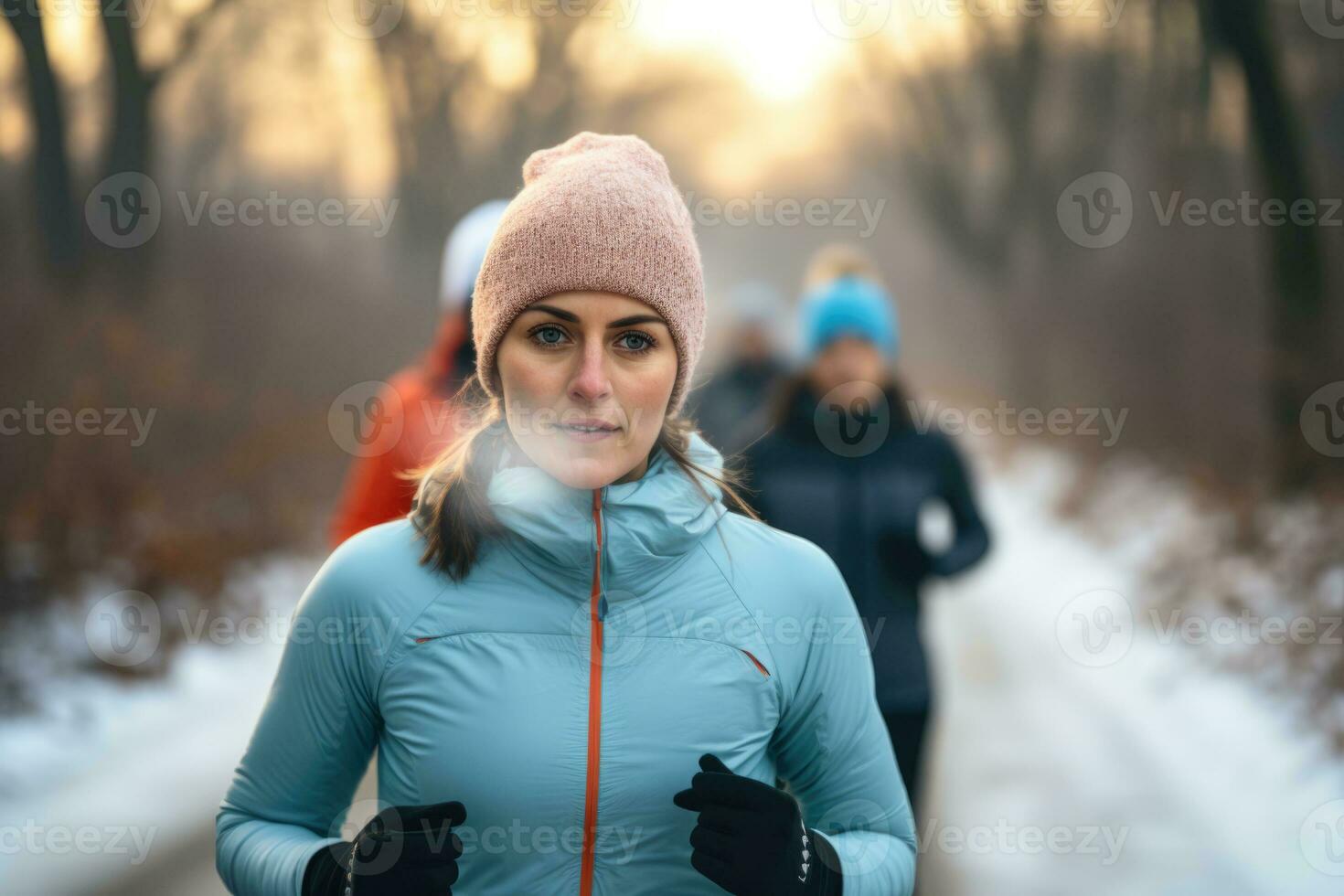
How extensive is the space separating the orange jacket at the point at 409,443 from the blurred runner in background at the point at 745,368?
290 cm

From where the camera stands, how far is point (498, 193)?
17.5 metres

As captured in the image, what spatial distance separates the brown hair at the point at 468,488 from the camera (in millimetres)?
1894

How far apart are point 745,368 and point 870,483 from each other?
3.53 m

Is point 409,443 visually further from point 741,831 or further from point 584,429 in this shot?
point 741,831

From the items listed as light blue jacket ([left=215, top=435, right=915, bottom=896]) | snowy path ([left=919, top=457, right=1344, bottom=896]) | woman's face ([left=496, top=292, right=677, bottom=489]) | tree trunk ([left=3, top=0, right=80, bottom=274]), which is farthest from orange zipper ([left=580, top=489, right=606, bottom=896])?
tree trunk ([left=3, top=0, right=80, bottom=274])

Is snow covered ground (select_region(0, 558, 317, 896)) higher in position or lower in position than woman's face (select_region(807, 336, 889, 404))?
lower

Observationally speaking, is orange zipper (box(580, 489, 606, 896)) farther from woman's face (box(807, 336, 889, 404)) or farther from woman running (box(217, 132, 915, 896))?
woman's face (box(807, 336, 889, 404))

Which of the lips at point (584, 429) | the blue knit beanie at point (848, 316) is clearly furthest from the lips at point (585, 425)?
the blue knit beanie at point (848, 316)

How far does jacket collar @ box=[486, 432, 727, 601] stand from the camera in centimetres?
188

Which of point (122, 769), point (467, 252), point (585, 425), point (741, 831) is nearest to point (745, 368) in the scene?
point (467, 252)

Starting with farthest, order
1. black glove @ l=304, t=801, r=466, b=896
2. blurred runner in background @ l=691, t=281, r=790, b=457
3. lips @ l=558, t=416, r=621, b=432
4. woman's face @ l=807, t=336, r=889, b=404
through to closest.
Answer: blurred runner in background @ l=691, t=281, r=790, b=457 < woman's face @ l=807, t=336, r=889, b=404 < lips @ l=558, t=416, r=621, b=432 < black glove @ l=304, t=801, r=466, b=896

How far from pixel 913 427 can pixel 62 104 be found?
7.39m

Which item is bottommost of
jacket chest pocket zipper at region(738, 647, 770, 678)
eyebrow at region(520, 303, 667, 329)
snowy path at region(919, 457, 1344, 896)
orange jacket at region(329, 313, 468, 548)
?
snowy path at region(919, 457, 1344, 896)

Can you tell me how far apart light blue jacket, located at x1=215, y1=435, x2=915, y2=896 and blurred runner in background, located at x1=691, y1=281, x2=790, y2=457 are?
15.1ft
